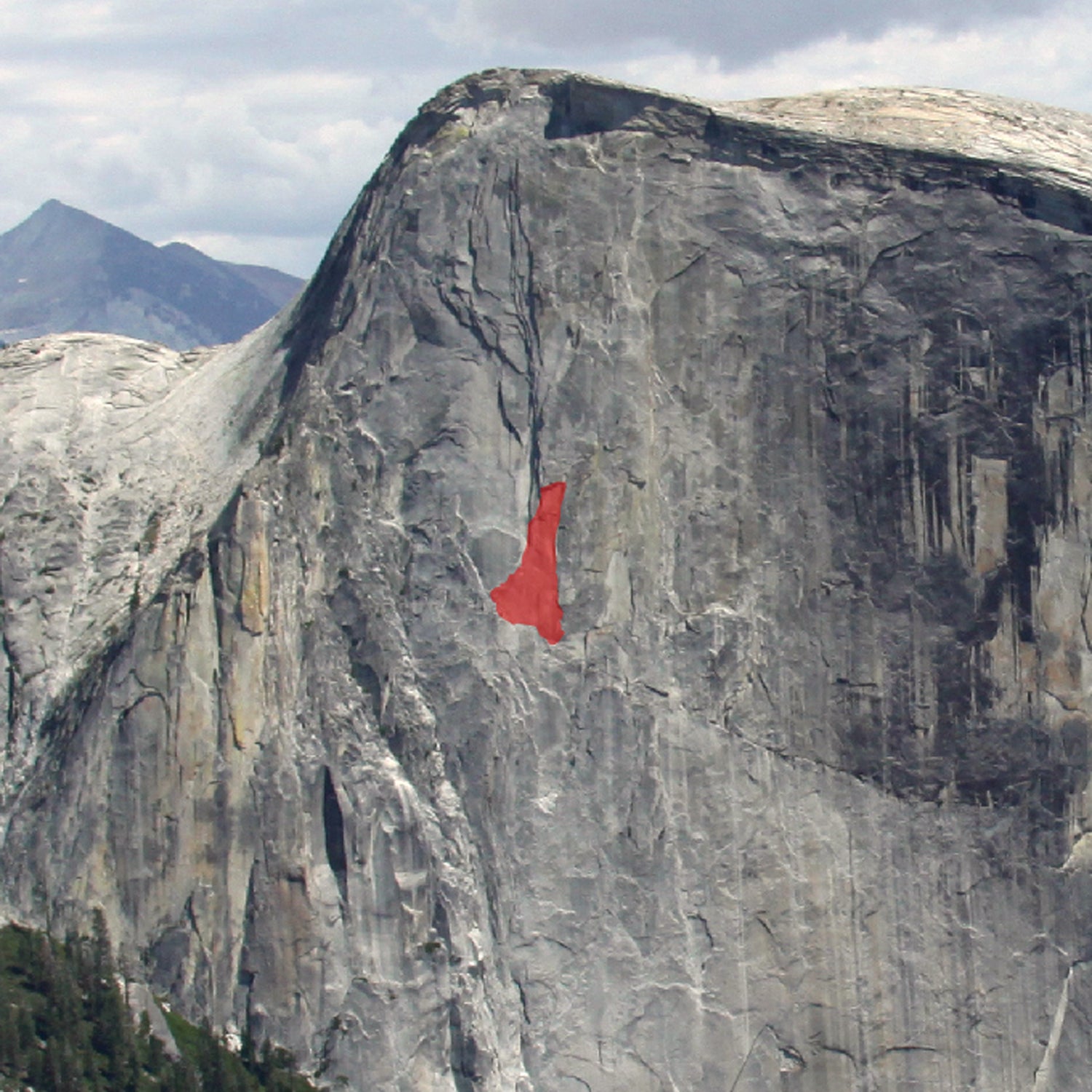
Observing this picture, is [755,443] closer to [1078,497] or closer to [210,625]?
[1078,497]

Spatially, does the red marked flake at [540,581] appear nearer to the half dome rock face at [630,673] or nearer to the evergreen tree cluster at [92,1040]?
the half dome rock face at [630,673]

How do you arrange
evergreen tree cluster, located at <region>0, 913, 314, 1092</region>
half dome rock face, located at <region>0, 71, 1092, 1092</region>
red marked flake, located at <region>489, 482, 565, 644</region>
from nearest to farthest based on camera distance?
evergreen tree cluster, located at <region>0, 913, 314, 1092</region> → half dome rock face, located at <region>0, 71, 1092, 1092</region> → red marked flake, located at <region>489, 482, 565, 644</region>

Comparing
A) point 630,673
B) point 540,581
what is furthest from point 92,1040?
point 630,673

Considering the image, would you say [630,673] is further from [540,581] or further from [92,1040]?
[92,1040]

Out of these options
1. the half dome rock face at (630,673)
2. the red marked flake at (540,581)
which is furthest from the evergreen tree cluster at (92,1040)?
the red marked flake at (540,581)

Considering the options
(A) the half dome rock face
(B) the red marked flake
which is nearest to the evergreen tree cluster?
(A) the half dome rock face

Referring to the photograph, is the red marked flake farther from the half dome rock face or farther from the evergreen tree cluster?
the evergreen tree cluster

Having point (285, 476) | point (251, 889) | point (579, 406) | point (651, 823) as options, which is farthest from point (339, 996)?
point (579, 406)
